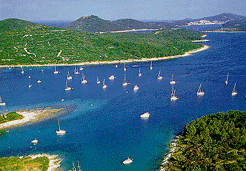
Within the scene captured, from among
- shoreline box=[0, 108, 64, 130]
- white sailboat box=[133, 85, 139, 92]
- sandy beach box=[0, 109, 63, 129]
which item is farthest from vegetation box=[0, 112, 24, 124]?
white sailboat box=[133, 85, 139, 92]

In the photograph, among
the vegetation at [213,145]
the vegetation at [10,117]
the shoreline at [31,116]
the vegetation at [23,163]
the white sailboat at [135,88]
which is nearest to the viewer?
the vegetation at [213,145]

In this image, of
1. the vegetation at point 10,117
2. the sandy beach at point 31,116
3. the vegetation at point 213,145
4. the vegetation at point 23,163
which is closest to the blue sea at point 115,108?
the sandy beach at point 31,116

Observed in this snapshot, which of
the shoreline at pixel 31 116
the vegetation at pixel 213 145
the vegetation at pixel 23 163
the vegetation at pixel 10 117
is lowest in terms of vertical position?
the vegetation at pixel 23 163

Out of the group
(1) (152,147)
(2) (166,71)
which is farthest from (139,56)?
(1) (152,147)

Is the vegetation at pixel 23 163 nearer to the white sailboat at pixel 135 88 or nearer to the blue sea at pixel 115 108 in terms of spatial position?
the blue sea at pixel 115 108

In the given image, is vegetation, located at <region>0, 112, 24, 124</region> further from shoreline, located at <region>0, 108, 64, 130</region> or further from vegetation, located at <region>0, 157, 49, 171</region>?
vegetation, located at <region>0, 157, 49, 171</region>

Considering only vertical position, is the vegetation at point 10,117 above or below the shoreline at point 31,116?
above
